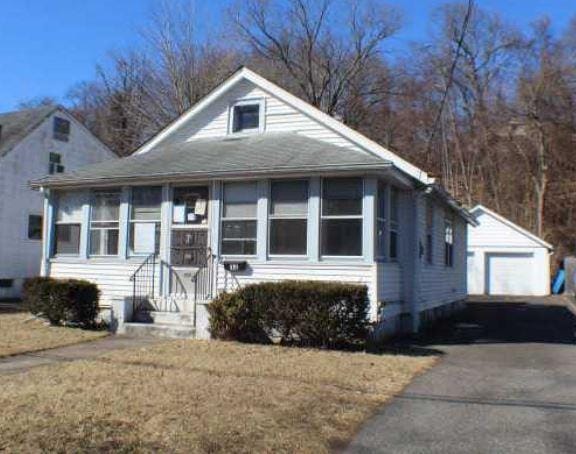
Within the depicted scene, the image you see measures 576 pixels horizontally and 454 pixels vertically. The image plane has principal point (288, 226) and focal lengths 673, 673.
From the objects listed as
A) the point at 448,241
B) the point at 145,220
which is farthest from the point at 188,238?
the point at 448,241

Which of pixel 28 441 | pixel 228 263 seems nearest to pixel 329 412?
pixel 28 441

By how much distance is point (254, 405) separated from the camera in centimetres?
735

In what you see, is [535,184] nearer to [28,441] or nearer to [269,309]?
[269,309]

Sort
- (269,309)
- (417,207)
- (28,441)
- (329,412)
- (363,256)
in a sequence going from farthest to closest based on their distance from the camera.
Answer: (417,207), (363,256), (269,309), (329,412), (28,441)

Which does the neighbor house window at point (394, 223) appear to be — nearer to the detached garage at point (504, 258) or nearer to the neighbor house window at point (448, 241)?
the neighbor house window at point (448, 241)

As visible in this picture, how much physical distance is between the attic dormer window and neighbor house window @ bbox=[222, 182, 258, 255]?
3.14 m

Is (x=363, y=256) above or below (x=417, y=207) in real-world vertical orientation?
below

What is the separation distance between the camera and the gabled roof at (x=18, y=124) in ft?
85.3

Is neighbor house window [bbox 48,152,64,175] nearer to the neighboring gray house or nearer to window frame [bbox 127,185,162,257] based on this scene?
the neighboring gray house

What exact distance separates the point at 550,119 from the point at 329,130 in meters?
30.3

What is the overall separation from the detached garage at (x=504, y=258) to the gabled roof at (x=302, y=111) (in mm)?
19144

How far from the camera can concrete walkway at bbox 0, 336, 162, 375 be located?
9.88 metres

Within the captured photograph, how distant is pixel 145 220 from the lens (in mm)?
15805

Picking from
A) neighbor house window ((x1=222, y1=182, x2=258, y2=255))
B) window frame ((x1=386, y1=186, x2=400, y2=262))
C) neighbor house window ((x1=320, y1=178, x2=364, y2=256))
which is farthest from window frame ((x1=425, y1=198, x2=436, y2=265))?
neighbor house window ((x1=222, y1=182, x2=258, y2=255))
